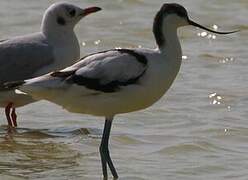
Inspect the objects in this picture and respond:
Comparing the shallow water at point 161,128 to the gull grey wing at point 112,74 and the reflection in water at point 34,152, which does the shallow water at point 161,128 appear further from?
the gull grey wing at point 112,74

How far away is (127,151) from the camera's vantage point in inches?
369

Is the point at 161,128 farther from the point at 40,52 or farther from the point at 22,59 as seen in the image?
the point at 22,59

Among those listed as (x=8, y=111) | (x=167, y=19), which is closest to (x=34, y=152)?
(x=8, y=111)

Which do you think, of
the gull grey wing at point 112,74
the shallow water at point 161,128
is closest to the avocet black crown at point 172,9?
the gull grey wing at point 112,74

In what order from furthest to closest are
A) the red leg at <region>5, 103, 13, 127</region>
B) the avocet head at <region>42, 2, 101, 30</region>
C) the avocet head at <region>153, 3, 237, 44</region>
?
the avocet head at <region>42, 2, 101, 30</region> < the red leg at <region>5, 103, 13, 127</region> < the avocet head at <region>153, 3, 237, 44</region>

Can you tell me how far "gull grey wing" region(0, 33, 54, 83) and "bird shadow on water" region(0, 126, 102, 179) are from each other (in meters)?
0.57

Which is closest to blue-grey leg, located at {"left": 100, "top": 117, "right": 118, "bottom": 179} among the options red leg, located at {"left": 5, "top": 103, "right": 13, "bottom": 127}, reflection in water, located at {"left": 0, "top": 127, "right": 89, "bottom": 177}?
reflection in water, located at {"left": 0, "top": 127, "right": 89, "bottom": 177}

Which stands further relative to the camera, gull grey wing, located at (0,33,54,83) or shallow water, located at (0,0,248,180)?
gull grey wing, located at (0,33,54,83)

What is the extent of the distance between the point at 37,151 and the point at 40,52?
44.8 inches

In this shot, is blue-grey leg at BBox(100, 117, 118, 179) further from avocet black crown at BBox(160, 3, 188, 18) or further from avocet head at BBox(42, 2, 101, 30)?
avocet head at BBox(42, 2, 101, 30)

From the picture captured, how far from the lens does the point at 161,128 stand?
1022 centimetres

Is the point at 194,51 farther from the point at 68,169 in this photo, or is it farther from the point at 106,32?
the point at 68,169

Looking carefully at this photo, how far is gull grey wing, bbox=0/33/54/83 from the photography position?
10031mm

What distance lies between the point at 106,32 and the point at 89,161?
19.0ft
